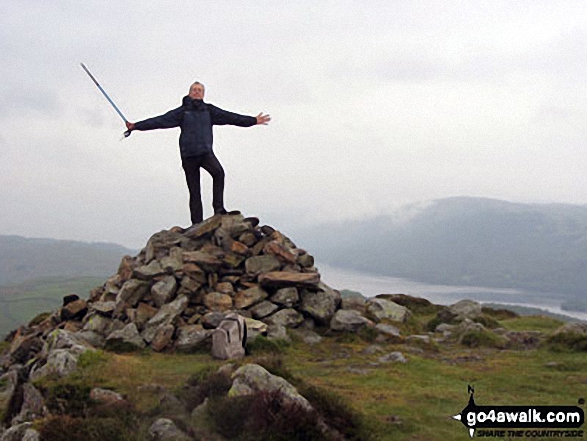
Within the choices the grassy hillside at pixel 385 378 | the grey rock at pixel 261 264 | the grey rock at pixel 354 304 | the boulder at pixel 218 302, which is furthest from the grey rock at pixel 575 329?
the boulder at pixel 218 302

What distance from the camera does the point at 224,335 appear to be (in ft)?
48.5

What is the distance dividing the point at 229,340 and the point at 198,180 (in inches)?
355

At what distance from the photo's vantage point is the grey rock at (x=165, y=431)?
8281mm

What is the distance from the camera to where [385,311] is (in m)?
22.4

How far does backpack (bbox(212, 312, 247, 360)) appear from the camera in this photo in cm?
1474

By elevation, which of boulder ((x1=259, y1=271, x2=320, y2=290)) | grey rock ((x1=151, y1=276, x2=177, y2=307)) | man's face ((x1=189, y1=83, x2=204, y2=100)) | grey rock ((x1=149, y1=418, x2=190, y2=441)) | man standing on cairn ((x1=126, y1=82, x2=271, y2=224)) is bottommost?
grey rock ((x1=149, y1=418, x2=190, y2=441))

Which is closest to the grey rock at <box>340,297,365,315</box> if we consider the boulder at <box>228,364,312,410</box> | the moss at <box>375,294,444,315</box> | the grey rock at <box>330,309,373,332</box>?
the grey rock at <box>330,309,373,332</box>

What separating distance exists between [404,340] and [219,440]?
1115 centimetres

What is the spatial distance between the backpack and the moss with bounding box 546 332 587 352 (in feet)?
33.6

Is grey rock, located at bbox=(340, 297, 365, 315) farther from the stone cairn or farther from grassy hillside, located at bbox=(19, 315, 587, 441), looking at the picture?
grassy hillside, located at bbox=(19, 315, 587, 441)

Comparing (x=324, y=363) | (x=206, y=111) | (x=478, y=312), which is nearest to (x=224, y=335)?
(x=324, y=363)

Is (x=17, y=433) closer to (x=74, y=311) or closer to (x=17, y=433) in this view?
(x=17, y=433)

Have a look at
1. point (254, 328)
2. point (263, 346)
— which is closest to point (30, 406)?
point (263, 346)

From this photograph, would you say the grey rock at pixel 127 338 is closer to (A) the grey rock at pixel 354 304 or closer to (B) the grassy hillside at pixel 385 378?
(B) the grassy hillside at pixel 385 378
